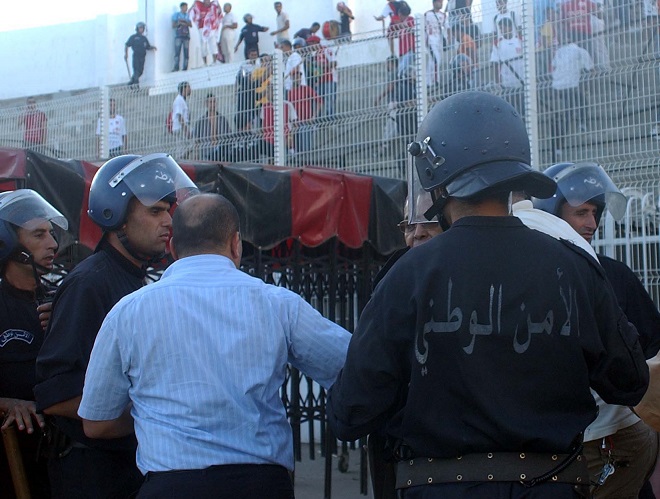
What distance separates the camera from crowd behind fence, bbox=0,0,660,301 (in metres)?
9.18

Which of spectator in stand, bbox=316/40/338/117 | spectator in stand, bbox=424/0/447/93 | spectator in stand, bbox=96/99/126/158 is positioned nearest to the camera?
spectator in stand, bbox=424/0/447/93

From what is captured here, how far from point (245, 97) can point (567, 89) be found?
4.21m

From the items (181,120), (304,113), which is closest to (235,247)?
(304,113)

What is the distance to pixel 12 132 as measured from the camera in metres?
14.9

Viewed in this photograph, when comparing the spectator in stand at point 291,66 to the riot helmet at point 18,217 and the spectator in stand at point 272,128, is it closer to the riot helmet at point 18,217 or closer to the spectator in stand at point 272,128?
the spectator in stand at point 272,128

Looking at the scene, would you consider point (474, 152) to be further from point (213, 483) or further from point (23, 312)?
point (23, 312)

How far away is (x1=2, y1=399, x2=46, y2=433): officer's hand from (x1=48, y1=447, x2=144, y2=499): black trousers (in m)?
0.53

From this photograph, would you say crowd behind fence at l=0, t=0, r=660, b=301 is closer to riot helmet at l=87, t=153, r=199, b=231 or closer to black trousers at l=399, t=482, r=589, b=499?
riot helmet at l=87, t=153, r=199, b=231

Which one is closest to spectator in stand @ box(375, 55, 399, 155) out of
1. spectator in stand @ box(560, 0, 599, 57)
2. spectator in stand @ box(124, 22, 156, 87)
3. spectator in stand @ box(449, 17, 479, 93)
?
spectator in stand @ box(449, 17, 479, 93)

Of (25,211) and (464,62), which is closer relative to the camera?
(25,211)

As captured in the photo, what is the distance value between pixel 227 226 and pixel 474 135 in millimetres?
930

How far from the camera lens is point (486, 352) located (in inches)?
103

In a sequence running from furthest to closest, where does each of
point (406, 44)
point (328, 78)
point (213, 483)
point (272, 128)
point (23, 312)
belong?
point (272, 128) < point (328, 78) < point (406, 44) < point (23, 312) < point (213, 483)

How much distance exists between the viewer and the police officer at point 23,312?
438 centimetres
